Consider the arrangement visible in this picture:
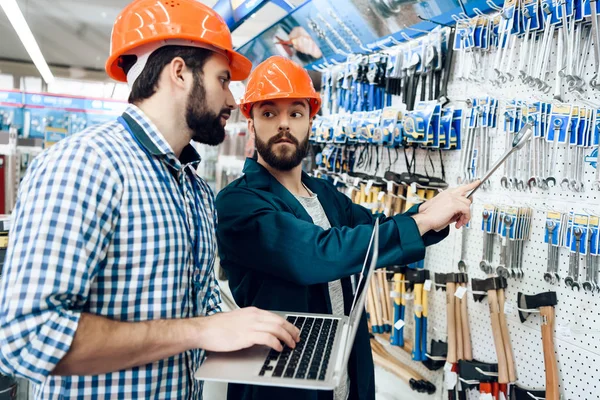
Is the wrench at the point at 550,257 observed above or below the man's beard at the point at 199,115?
below

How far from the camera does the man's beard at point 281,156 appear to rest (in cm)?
181

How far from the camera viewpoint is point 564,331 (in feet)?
6.37

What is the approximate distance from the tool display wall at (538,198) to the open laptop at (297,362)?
1.25m

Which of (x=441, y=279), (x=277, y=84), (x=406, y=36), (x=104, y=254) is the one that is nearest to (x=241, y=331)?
(x=104, y=254)

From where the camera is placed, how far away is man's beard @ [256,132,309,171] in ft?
5.95

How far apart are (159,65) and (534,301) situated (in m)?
1.79

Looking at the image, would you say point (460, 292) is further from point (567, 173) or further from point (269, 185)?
point (269, 185)

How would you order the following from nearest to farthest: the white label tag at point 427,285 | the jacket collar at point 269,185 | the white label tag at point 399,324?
the jacket collar at point 269,185 < the white label tag at point 427,285 < the white label tag at point 399,324

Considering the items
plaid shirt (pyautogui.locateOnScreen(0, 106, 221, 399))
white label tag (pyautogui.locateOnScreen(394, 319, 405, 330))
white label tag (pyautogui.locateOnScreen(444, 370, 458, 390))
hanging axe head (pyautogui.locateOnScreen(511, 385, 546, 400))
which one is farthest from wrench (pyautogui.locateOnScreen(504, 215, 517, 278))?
plaid shirt (pyautogui.locateOnScreen(0, 106, 221, 399))

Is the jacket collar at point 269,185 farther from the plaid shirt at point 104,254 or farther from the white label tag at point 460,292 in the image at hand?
the white label tag at point 460,292

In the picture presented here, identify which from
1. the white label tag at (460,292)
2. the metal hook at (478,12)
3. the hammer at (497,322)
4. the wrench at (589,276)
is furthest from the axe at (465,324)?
the metal hook at (478,12)

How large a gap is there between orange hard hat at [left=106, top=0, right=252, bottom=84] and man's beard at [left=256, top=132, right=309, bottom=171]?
25.2 inches

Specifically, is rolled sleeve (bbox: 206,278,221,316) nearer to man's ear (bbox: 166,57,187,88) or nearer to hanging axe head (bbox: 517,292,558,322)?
man's ear (bbox: 166,57,187,88)

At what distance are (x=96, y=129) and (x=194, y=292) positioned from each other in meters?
0.42
